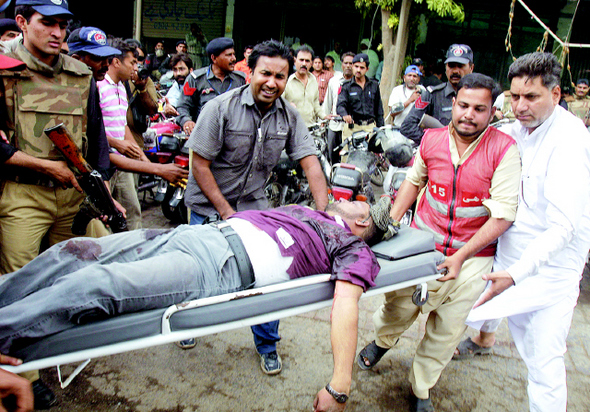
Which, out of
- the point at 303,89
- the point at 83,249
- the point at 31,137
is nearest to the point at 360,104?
the point at 303,89

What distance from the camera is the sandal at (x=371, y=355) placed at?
2807 mm

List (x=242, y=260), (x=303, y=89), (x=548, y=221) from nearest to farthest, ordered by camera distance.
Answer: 1. (x=242, y=260)
2. (x=548, y=221)
3. (x=303, y=89)

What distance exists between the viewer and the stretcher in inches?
61.7

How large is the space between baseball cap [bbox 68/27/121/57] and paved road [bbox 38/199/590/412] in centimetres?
208

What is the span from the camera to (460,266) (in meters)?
2.41

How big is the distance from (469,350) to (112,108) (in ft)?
10.7

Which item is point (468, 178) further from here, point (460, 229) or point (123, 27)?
point (123, 27)

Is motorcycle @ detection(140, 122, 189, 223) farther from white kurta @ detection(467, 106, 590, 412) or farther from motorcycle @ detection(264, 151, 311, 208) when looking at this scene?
white kurta @ detection(467, 106, 590, 412)

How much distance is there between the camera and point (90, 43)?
10.7ft

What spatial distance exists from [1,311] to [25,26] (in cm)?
164

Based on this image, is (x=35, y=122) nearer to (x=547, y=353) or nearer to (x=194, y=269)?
(x=194, y=269)

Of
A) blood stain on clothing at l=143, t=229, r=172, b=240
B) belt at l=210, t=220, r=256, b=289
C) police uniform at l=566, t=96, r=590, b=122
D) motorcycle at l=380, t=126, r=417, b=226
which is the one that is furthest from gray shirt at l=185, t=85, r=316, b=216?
police uniform at l=566, t=96, r=590, b=122

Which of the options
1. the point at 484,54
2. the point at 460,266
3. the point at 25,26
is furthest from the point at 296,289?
the point at 484,54

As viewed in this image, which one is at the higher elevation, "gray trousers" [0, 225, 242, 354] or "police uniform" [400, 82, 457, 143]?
"police uniform" [400, 82, 457, 143]
